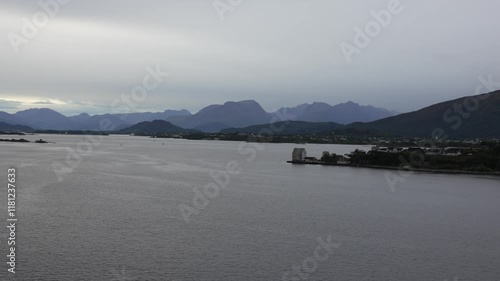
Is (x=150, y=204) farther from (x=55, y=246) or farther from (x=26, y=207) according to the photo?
(x=55, y=246)

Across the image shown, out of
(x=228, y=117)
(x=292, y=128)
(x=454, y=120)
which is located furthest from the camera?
(x=228, y=117)

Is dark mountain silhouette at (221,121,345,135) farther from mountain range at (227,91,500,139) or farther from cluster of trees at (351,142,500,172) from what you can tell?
cluster of trees at (351,142,500,172)

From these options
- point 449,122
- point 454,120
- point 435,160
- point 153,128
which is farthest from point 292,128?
point 435,160

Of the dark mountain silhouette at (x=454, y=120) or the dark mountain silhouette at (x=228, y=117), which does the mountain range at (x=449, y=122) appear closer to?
the dark mountain silhouette at (x=454, y=120)

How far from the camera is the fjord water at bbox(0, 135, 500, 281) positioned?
22.2 ft

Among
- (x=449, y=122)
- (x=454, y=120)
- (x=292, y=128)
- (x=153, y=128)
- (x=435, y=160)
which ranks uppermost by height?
(x=454, y=120)

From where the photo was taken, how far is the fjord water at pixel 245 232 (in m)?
6.78

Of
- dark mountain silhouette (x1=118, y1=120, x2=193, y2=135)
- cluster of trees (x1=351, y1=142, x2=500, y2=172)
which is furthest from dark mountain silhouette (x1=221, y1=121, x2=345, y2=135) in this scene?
cluster of trees (x1=351, y1=142, x2=500, y2=172)

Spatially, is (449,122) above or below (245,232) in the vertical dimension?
above

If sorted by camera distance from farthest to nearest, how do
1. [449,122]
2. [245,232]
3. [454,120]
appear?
[454,120] < [449,122] < [245,232]

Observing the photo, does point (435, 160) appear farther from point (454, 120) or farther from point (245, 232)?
point (454, 120)

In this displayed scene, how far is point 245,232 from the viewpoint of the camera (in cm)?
891

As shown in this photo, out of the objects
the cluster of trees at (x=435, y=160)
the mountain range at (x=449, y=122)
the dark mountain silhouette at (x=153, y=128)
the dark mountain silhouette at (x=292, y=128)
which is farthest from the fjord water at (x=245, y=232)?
the dark mountain silhouette at (x=153, y=128)

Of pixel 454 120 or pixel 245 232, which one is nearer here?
pixel 245 232
